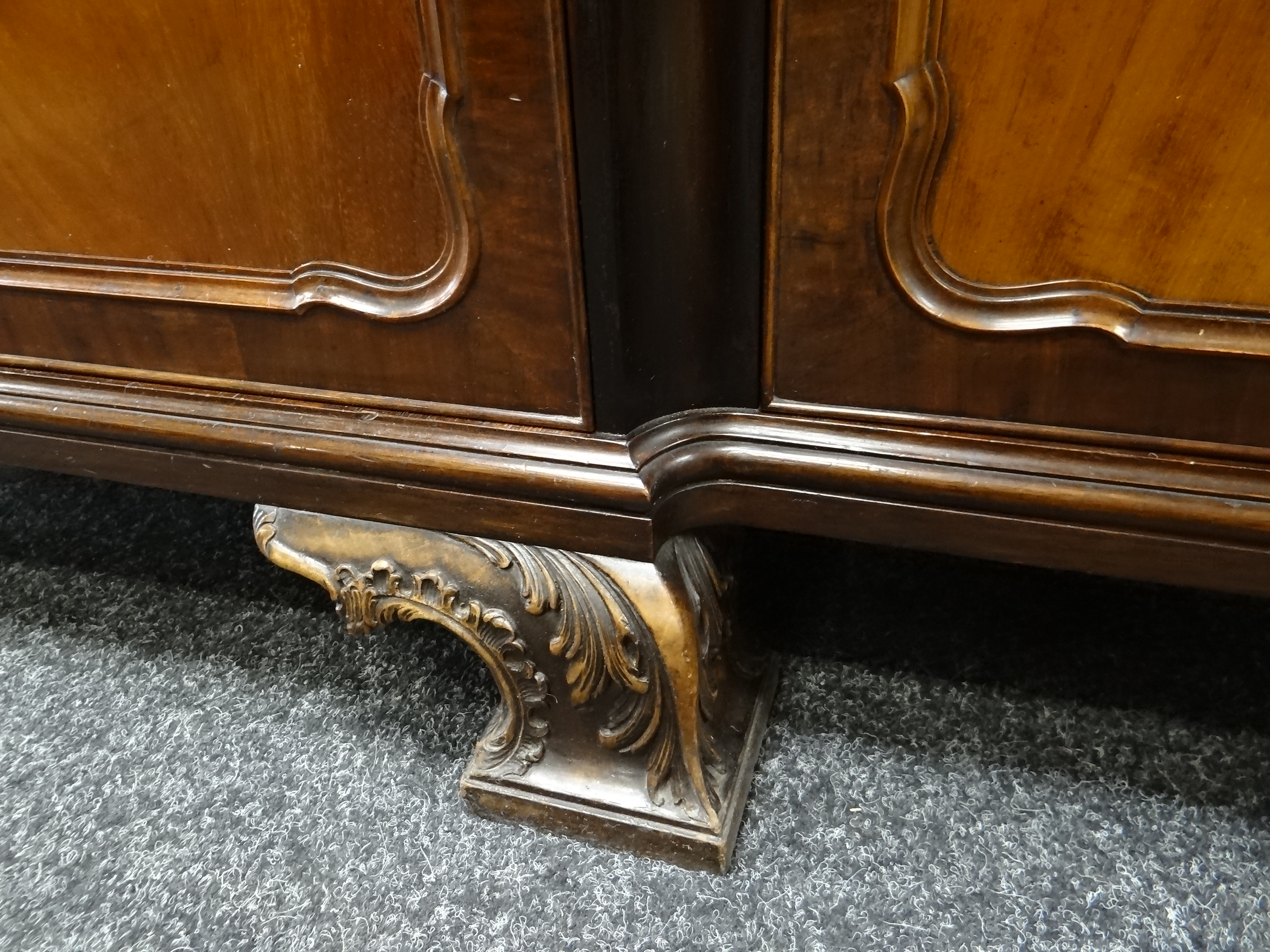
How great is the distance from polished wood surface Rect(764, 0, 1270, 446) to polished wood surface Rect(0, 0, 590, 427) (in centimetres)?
9

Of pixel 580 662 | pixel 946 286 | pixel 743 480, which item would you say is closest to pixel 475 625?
pixel 580 662

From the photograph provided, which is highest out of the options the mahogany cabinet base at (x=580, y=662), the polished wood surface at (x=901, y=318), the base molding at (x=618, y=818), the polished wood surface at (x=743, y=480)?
the polished wood surface at (x=901, y=318)

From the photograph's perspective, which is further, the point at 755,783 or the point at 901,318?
the point at 755,783

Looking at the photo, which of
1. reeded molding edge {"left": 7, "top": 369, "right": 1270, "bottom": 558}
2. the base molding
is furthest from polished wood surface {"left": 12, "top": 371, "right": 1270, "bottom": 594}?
the base molding

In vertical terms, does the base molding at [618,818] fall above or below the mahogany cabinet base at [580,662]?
below

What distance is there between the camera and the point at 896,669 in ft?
2.11

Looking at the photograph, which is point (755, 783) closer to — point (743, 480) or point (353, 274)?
point (743, 480)

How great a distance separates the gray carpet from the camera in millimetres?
499

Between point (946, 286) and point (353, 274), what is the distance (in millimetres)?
254

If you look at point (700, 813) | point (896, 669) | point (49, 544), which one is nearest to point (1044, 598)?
point (896, 669)

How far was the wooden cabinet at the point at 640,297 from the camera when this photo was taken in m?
0.36

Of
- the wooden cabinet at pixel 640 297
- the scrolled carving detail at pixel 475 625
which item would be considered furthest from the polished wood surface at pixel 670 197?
the scrolled carving detail at pixel 475 625

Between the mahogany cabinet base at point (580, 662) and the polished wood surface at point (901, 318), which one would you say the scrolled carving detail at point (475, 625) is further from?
the polished wood surface at point (901, 318)

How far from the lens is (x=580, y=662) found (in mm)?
497
